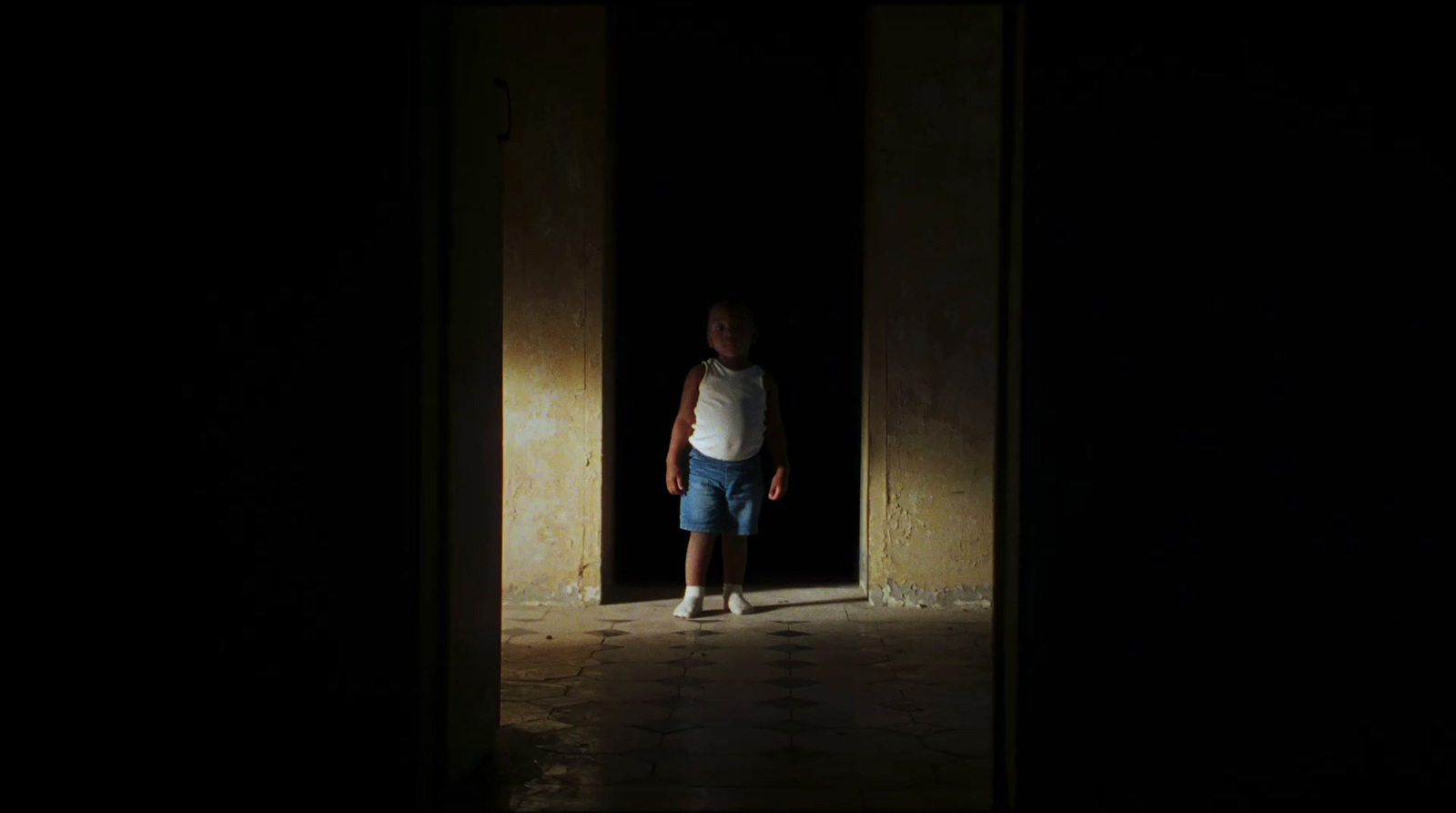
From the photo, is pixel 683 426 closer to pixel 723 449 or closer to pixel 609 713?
pixel 723 449

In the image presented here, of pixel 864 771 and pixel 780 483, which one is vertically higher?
pixel 780 483

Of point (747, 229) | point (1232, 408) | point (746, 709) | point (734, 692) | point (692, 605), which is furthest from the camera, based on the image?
point (747, 229)

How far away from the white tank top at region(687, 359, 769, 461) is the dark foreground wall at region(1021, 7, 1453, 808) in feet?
11.0

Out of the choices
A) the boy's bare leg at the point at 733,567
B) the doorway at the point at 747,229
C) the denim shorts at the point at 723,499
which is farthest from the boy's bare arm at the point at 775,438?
the doorway at the point at 747,229

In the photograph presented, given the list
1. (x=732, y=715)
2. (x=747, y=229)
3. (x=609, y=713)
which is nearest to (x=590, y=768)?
(x=609, y=713)

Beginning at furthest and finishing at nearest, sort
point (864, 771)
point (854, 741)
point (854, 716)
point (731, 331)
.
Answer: point (731, 331) < point (854, 716) < point (854, 741) < point (864, 771)

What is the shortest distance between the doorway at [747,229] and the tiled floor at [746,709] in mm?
2172

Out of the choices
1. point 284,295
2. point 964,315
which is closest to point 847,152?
point 964,315

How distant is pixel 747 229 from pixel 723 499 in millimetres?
2654

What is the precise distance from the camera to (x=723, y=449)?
610 cm

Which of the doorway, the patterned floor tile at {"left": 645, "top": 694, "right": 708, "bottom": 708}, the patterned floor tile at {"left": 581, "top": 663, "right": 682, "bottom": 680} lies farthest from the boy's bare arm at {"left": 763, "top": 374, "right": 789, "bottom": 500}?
the patterned floor tile at {"left": 645, "top": 694, "right": 708, "bottom": 708}

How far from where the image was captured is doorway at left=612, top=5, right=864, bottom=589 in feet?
26.3

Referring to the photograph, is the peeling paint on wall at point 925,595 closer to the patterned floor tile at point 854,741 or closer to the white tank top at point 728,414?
the white tank top at point 728,414

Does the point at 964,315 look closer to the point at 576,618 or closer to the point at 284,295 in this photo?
the point at 576,618
